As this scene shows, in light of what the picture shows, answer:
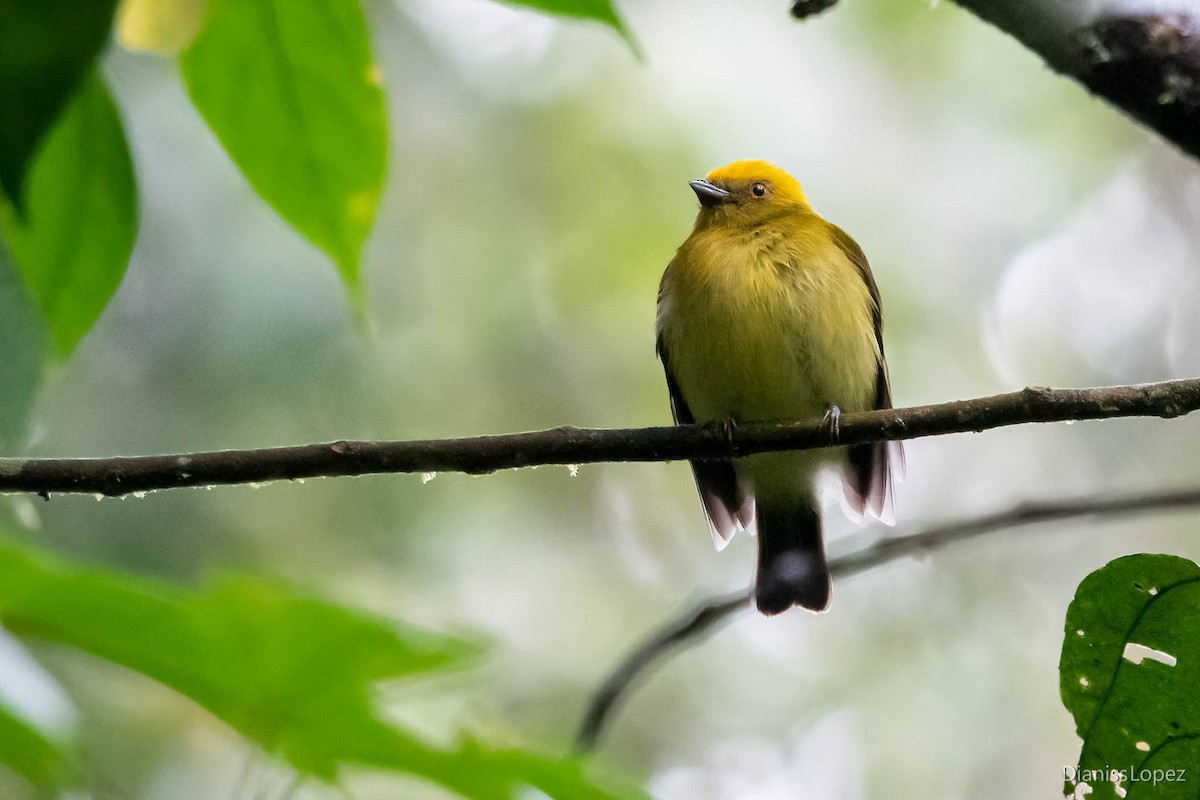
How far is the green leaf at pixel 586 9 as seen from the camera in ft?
4.50

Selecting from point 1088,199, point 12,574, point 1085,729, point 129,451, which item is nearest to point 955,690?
point 1088,199

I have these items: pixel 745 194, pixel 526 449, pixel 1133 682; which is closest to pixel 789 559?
pixel 745 194

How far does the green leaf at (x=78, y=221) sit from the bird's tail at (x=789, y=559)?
3.12 meters

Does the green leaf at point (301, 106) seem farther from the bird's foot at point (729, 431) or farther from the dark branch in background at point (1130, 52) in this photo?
the dark branch in background at point (1130, 52)

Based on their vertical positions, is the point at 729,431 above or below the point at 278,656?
below

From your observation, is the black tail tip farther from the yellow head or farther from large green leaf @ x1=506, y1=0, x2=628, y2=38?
large green leaf @ x1=506, y1=0, x2=628, y2=38

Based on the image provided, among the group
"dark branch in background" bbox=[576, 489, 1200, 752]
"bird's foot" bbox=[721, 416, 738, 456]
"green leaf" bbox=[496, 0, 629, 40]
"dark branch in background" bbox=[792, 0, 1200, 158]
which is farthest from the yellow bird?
"green leaf" bbox=[496, 0, 629, 40]

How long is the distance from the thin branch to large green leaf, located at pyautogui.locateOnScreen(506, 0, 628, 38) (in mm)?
808

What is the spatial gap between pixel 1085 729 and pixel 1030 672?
Answer: 7499 mm

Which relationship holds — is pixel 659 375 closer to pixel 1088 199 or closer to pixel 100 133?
pixel 1088 199

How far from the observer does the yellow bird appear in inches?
153

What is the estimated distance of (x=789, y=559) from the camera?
4.58 metres

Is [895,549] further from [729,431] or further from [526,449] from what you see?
[526,449]

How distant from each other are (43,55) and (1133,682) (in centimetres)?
147
